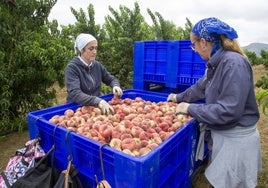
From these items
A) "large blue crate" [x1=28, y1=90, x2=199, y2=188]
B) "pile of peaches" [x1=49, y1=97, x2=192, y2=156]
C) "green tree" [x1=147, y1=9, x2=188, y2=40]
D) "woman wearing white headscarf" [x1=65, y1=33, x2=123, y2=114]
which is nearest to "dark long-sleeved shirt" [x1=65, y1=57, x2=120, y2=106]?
"woman wearing white headscarf" [x1=65, y1=33, x2=123, y2=114]

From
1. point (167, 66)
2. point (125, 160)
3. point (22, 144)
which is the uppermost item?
point (167, 66)

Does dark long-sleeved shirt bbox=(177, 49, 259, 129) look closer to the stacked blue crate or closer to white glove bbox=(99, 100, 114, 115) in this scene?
white glove bbox=(99, 100, 114, 115)

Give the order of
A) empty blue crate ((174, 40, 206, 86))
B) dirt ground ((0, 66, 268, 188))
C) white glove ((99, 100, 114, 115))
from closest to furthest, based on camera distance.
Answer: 1. white glove ((99, 100, 114, 115))
2. dirt ground ((0, 66, 268, 188))
3. empty blue crate ((174, 40, 206, 86))

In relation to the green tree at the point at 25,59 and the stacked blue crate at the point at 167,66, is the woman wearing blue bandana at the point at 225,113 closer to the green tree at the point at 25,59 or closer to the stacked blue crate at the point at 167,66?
the stacked blue crate at the point at 167,66

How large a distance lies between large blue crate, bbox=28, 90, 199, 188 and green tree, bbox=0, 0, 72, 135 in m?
1.61

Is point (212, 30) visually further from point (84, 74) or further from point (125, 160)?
point (84, 74)

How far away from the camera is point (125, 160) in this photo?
1.28 meters

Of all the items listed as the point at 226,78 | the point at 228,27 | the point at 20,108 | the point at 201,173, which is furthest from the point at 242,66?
the point at 20,108

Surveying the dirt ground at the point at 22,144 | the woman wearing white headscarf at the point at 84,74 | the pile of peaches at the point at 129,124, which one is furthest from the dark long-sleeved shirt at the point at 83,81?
the dirt ground at the point at 22,144

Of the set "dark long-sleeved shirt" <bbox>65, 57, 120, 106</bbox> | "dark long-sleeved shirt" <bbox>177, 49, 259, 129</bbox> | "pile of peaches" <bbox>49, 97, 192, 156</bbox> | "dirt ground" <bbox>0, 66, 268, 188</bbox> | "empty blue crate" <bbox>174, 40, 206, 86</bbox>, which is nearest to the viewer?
"dark long-sleeved shirt" <bbox>177, 49, 259, 129</bbox>

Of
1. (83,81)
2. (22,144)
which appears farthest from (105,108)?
(22,144)

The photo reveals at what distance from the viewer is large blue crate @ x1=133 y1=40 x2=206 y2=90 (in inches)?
112

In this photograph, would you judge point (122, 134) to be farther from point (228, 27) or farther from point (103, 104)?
point (228, 27)

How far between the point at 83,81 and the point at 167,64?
1.07 meters
